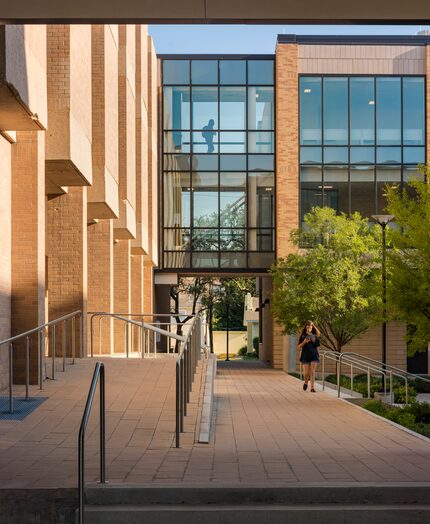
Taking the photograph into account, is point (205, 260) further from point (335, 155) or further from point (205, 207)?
point (335, 155)

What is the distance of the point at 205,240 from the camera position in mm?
43656

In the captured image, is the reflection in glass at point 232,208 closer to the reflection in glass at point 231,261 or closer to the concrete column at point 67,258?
the reflection in glass at point 231,261

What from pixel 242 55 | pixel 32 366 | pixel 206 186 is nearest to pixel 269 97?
pixel 242 55

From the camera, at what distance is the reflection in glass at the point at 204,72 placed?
44156 mm

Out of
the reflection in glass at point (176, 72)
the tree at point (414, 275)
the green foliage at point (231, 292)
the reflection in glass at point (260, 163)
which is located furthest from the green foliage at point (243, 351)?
the tree at point (414, 275)

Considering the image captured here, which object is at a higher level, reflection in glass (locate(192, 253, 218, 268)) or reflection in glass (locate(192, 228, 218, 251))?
reflection in glass (locate(192, 228, 218, 251))

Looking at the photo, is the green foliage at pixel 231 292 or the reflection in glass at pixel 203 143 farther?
the green foliage at pixel 231 292

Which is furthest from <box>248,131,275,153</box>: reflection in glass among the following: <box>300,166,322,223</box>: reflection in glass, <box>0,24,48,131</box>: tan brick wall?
<box>0,24,48,131</box>: tan brick wall

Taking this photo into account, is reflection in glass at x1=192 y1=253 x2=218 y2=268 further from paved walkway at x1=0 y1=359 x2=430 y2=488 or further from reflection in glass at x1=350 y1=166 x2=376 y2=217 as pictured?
paved walkway at x1=0 y1=359 x2=430 y2=488

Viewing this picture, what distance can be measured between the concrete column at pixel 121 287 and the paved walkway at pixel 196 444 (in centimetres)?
1256

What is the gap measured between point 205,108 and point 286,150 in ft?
15.1

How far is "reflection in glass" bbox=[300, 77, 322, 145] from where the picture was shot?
4247 centimetres

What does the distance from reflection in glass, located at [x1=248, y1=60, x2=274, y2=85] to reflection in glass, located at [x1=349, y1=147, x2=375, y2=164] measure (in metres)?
5.20
